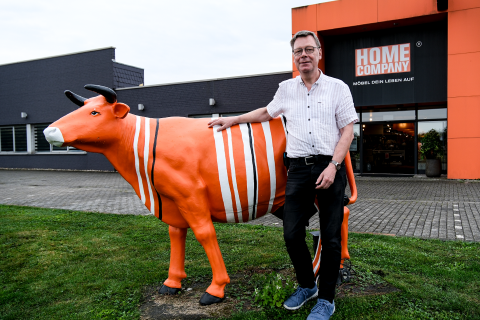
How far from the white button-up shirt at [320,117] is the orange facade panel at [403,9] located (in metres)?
12.9

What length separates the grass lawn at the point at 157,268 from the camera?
119 inches

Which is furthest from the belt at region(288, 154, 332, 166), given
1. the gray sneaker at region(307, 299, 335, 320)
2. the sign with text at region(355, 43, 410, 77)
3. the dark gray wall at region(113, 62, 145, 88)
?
the dark gray wall at region(113, 62, 145, 88)

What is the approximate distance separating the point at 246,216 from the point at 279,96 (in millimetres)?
1066

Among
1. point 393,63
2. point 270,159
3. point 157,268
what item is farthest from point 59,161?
point 270,159

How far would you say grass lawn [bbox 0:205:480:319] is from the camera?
9.90 feet

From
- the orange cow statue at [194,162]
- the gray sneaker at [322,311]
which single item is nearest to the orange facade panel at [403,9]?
the orange cow statue at [194,162]

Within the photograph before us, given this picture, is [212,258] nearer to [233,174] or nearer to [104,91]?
[233,174]

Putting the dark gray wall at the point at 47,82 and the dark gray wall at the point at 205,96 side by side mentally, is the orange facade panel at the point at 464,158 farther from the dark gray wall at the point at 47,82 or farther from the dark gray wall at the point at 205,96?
the dark gray wall at the point at 47,82

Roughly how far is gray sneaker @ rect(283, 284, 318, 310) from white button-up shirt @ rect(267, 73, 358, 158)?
1.16 m

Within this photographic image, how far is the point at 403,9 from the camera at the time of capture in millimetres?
13312

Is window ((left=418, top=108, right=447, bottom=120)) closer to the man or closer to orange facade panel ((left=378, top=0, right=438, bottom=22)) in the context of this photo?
orange facade panel ((left=378, top=0, right=438, bottom=22))

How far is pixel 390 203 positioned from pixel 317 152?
21.7 feet

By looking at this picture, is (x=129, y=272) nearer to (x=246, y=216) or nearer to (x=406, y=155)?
(x=246, y=216)

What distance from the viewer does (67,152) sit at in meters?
21.0
